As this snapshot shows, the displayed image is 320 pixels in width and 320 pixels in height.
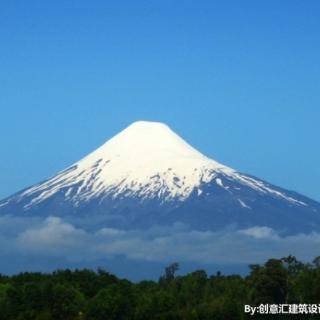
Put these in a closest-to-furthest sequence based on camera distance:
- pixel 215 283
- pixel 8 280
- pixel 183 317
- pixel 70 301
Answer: pixel 183 317
pixel 70 301
pixel 215 283
pixel 8 280

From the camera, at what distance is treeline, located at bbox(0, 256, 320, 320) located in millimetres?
109688

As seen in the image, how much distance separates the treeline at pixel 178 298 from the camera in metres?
110

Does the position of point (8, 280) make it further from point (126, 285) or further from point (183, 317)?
point (183, 317)

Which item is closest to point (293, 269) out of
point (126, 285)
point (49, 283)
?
point (126, 285)

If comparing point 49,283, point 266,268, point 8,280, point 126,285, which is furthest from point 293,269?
point 8,280

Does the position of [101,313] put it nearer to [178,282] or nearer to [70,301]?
[70,301]

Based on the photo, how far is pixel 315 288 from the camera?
10962 cm

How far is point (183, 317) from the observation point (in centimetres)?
10906

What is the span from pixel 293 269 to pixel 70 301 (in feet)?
80.9

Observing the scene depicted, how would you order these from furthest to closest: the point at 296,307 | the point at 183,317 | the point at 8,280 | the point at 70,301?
1. the point at 8,280
2. the point at 70,301
3. the point at 183,317
4. the point at 296,307

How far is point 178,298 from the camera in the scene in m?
121

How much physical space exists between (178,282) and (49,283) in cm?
2081

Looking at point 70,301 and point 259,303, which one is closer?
point 259,303

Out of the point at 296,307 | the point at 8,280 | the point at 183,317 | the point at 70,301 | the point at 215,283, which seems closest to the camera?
the point at 296,307
